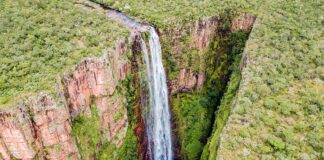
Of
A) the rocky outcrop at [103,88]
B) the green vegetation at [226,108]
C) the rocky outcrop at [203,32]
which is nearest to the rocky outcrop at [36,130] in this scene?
the rocky outcrop at [103,88]

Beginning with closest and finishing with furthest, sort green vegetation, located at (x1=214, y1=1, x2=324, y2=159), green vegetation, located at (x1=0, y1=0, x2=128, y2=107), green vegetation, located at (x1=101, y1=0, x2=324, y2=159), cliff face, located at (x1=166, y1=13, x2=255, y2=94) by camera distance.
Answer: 1. green vegetation, located at (x1=214, y1=1, x2=324, y2=159)
2. green vegetation, located at (x1=101, y1=0, x2=324, y2=159)
3. green vegetation, located at (x1=0, y1=0, x2=128, y2=107)
4. cliff face, located at (x1=166, y1=13, x2=255, y2=94)

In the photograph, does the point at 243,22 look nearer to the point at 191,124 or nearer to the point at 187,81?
the point at 187,81

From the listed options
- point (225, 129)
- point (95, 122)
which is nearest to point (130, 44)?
point (95, 122)

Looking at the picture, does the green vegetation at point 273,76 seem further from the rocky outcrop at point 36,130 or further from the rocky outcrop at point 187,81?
the rocky outcrop at point 36,130

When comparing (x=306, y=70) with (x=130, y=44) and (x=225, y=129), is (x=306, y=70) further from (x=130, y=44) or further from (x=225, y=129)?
(x=130, y=44)

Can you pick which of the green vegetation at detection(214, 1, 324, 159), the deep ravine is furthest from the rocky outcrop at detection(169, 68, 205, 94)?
the green vegetation at detection(214, 1, 324, 159)

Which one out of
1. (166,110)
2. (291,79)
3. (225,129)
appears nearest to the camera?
(225,129)

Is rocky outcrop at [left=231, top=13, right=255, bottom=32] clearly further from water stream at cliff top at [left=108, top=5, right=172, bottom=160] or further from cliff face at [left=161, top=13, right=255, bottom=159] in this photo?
water stream at cliff top at [left=108, top=5, right=172, bottom=160]
